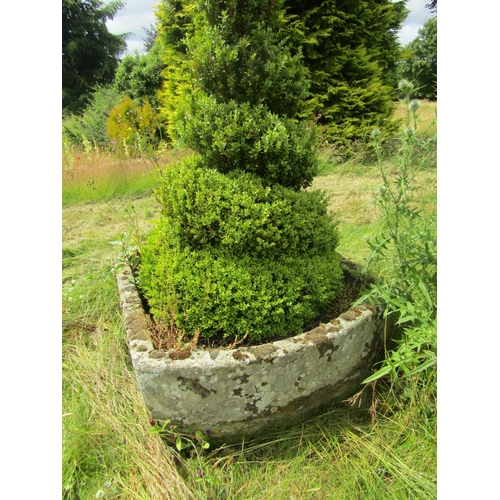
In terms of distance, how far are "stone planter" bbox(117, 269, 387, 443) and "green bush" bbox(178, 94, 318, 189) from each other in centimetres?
90

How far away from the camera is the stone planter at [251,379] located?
168cm

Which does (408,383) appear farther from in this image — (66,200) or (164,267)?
(66,200)

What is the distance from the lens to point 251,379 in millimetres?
1707

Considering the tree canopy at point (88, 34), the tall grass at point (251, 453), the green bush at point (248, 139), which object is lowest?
the tall grass at point (251, 453)

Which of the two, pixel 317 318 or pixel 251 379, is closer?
pixel 251 379

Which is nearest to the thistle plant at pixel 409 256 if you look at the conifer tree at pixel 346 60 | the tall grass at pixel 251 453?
the tall grass at pixel 251 453

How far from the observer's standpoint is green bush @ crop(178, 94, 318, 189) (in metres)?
2.01

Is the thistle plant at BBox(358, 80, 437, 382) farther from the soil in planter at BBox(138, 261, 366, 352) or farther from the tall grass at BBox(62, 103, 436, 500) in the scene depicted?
the soil in planter at BBox(138, 261, 366, 352)

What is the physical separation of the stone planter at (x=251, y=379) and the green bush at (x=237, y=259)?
0.22 metres

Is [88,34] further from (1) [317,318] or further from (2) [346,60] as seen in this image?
(1) [317,318]

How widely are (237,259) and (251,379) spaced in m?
0.63

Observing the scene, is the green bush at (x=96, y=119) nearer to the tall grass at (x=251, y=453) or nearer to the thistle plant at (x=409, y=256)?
the tall grass at (x=251, y=453)

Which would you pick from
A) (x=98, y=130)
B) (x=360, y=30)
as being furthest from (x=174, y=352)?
(x=98, y=130)

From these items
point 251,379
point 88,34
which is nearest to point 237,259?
point 251,379
